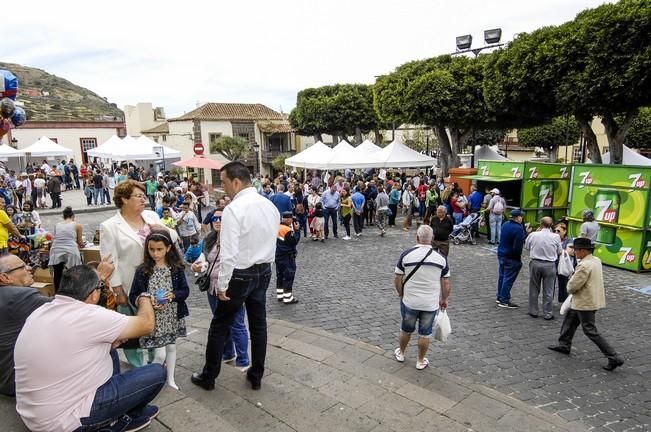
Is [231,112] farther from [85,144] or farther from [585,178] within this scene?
[585,178]

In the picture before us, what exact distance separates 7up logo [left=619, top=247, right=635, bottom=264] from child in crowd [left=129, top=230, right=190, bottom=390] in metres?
9.78

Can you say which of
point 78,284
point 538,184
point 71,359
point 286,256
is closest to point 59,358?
point 71,359

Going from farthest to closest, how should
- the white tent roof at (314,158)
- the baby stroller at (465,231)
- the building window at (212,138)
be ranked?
the building window at (212,138)
the white tent roof at (314,158)
the baby stroller at (465,231)

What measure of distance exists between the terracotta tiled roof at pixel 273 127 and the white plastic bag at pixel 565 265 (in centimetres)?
3819

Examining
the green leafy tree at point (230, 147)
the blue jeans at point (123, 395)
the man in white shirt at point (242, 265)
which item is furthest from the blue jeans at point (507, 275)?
the green leafy tree at point (230, 147)

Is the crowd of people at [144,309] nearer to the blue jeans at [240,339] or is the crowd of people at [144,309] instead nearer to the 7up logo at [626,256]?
the blue jeans at [240,339]

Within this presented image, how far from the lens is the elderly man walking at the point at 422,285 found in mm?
4523

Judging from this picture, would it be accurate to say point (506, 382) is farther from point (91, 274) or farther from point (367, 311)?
point (91, 274)

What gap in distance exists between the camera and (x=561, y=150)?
41.9 meters

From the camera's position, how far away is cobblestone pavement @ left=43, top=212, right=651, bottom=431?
14.8ft

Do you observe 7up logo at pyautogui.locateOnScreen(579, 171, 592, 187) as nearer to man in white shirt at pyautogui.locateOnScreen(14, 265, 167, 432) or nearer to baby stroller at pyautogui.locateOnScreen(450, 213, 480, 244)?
baby stroller at pyautogui.locateOnScreen(450, 213, 480, 244)

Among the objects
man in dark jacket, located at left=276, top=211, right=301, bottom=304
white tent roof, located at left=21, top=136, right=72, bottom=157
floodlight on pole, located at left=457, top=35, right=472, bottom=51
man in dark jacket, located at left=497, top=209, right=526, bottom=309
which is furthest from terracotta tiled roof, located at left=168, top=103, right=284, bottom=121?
man in dark jacket, located at left=497, top=209, right=526, bottom=309

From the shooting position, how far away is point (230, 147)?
38.4 meters

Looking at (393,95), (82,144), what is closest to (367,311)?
(393,95)
